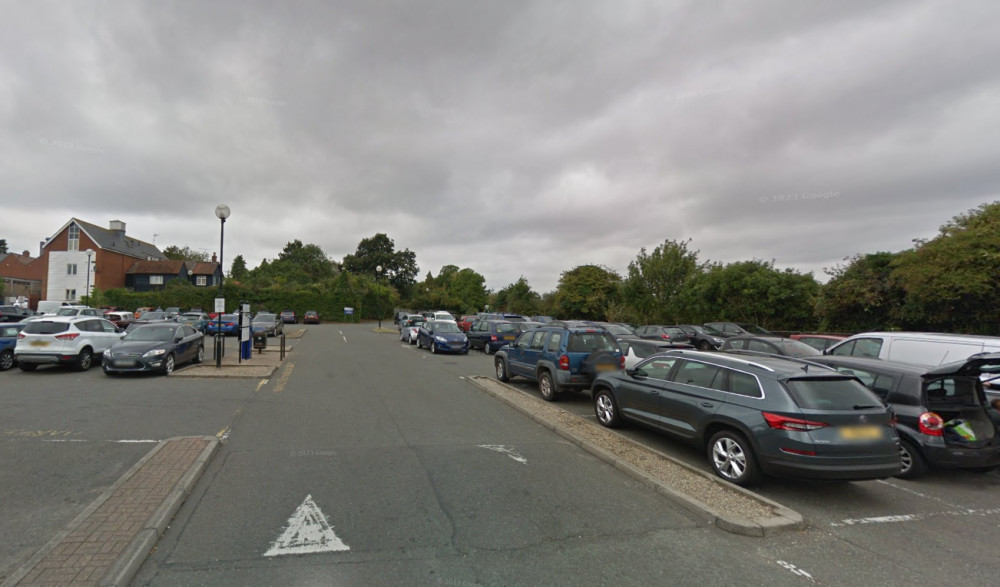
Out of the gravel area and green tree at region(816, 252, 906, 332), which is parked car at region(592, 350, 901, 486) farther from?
green tree at region(816, 252, 906, 332)

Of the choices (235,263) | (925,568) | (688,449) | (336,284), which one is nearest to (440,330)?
(688,449)

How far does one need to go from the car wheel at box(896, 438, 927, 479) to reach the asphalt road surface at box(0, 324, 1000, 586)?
19 cm

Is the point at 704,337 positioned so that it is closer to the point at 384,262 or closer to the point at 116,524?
the point at 116,524

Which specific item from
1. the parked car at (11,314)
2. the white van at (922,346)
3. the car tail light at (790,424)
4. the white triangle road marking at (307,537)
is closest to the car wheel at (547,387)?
the car tail light at (790,424)

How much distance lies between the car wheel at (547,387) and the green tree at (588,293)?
3190 centimetres

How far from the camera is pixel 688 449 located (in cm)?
702

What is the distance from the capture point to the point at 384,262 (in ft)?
275

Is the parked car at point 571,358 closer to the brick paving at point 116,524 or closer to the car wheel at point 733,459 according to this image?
the car wheel at point 733,459

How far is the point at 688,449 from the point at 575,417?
6.88 feet

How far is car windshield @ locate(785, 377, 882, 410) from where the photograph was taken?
5.08 metres

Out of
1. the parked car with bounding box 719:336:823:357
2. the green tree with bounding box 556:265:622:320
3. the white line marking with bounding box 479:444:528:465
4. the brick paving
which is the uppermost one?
the green tree with bounding box 556:265:622:320

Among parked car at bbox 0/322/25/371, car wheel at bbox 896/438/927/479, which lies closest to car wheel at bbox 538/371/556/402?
car wheel at bbox 896/438/927/479

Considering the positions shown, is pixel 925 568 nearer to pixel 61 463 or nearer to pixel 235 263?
pixel 61 463

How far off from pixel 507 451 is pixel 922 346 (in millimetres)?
7605
